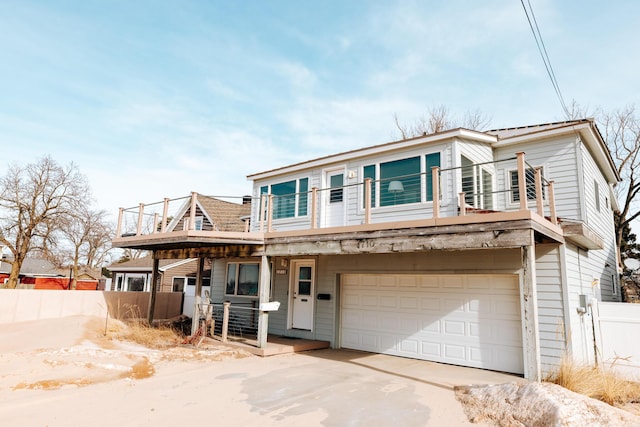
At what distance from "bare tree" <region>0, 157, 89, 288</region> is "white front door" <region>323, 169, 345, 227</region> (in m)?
21.5

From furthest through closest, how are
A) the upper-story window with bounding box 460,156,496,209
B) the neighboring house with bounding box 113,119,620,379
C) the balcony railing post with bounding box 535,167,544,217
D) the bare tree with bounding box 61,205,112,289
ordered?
1. the bare tree with bounding box 61,205,112,289
2. the upper-story window with bounding box 460,156,496,209
3. the neighboring house with bounding box 113,119,620,379
4. the balcony railing post with bounding box 535,167,544,217

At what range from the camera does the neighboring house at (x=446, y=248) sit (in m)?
6.84

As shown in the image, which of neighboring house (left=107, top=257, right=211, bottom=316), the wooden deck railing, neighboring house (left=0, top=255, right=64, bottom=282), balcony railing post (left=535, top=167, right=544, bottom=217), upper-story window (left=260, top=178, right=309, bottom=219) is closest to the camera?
balcony railing post (left=535, top=167, right=544, bottom=217)

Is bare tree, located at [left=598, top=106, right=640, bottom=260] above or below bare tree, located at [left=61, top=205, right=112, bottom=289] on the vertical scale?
above

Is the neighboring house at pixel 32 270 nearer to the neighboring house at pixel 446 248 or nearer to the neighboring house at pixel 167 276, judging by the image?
the neighboring house at pixel 167 276

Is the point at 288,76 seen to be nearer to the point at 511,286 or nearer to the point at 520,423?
the point at 511,286

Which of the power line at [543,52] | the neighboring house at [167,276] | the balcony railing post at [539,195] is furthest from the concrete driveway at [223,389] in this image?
the neighboring house at [167,276]

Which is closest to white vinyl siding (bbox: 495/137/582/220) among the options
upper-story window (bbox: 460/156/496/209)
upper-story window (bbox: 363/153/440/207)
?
upper-story window (bbox: 460/156/496/209)

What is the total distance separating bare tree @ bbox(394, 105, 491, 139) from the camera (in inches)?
931

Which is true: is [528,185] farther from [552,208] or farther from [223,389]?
[223,389]

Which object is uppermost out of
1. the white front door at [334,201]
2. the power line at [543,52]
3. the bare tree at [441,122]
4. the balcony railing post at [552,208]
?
the bare tree at [441,122]

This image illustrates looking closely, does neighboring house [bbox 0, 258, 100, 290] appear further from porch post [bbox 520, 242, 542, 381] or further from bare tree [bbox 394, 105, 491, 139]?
porch post [bbox 520, 242, 542, 381]

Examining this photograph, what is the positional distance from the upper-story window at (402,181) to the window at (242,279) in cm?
495

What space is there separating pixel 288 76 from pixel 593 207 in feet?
31.9
